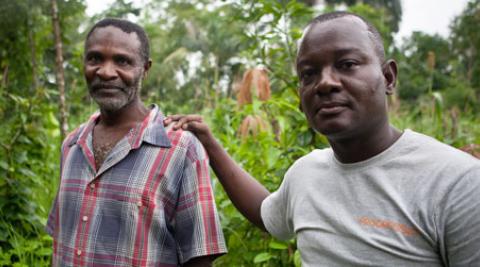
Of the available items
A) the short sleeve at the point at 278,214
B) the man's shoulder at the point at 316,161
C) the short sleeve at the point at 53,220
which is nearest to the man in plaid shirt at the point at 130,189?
the short sleeve at the point at 53,220

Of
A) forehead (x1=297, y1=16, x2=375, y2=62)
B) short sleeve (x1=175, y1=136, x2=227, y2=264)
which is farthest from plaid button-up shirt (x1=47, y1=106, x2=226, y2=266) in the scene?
forehead (x1=297, y1=16, x2=375, y2=62)

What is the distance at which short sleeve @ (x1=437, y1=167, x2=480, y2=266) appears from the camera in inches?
40.8

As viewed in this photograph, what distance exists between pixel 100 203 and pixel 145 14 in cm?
2095

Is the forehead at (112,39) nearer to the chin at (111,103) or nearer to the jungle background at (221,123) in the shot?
the chin at (111,103)

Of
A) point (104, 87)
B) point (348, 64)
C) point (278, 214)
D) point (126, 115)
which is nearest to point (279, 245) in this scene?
point (278, 214)

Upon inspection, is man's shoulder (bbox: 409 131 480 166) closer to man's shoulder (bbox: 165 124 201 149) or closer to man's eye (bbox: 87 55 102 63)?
man's shoulder (bbox: 165 124 201 149)

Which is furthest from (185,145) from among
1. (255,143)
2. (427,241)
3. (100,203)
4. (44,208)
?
(44,208)

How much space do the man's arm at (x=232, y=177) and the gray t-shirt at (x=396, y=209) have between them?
0.39 m

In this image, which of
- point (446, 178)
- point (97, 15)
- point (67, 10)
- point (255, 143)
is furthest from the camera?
point (97, 15)

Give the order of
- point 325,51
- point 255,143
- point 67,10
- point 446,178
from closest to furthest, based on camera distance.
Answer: point 446,178 → point 325,51 → point 255,143 → point 67,10

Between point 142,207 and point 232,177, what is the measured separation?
341 mm

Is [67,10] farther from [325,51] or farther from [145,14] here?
[145,14]

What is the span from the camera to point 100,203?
1.77 metres

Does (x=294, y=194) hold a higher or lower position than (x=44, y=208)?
higher
